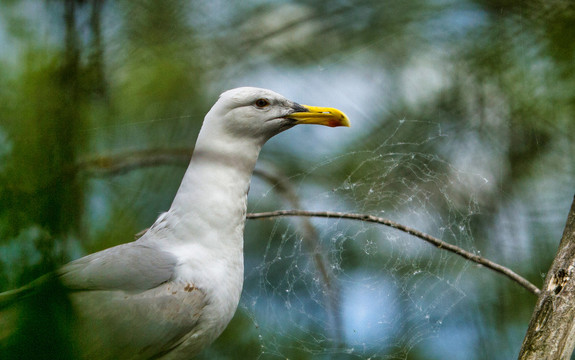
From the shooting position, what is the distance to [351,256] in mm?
1180

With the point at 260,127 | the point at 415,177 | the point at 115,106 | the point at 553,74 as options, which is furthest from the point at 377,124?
the point at 260,127

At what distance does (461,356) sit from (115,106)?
77 centimetres

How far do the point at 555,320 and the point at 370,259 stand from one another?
0.43m

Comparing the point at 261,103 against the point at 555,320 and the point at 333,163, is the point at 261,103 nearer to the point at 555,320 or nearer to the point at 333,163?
the point at 333,163

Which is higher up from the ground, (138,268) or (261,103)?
(261,103)

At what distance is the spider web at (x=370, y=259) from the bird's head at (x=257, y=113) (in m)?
0.21

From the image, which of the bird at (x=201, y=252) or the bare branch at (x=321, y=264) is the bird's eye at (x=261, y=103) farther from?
the bare branch at (x=321, y=264)

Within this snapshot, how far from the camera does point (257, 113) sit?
4.33ft

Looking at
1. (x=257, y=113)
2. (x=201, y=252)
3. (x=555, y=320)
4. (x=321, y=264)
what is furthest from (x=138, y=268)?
(x=555, y=320)

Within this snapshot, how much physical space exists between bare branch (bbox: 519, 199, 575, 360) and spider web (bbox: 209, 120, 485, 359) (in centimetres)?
22

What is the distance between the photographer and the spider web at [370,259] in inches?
35.9

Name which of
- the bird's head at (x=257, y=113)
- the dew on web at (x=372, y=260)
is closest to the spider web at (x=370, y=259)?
the dew on web at (x=372, y=260)

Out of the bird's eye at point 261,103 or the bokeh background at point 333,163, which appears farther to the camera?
the bird's eye at point 261,103

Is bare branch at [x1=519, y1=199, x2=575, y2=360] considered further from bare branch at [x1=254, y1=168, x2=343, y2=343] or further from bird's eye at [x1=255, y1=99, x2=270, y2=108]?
bird's eye at [x1=255, y1=99, x2=270, y2=108]
